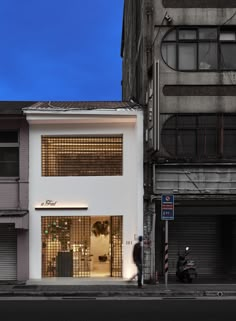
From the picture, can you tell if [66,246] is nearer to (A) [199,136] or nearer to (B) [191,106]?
(A) [199,136]

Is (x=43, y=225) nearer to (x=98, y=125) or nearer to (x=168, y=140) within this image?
(x=98, y=125)

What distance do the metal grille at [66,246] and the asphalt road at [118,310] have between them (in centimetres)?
532

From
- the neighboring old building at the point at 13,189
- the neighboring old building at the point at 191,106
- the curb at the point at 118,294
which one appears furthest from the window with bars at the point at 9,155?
the curb at the point at 118,294

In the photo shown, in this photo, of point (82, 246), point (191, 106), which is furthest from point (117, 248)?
point (191, 106)

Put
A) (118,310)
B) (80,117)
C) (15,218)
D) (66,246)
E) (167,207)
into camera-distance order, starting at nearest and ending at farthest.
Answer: (118,310) < (167,207) < (15,218) < (80,117) < (66,246)

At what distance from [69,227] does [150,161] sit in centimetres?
414

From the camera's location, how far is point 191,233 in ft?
73.6

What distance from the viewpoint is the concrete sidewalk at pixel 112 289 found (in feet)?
57.8

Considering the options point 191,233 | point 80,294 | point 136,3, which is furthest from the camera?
Result: point 136,3

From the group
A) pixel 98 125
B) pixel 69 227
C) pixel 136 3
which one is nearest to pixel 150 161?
pixel 98 125

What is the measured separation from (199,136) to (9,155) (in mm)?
7408

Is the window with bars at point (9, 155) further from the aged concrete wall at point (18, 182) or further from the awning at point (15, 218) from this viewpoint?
the awning at point (15, 218)

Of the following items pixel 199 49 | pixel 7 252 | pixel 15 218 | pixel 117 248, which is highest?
pixel 199 49

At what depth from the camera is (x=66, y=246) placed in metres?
21.8
